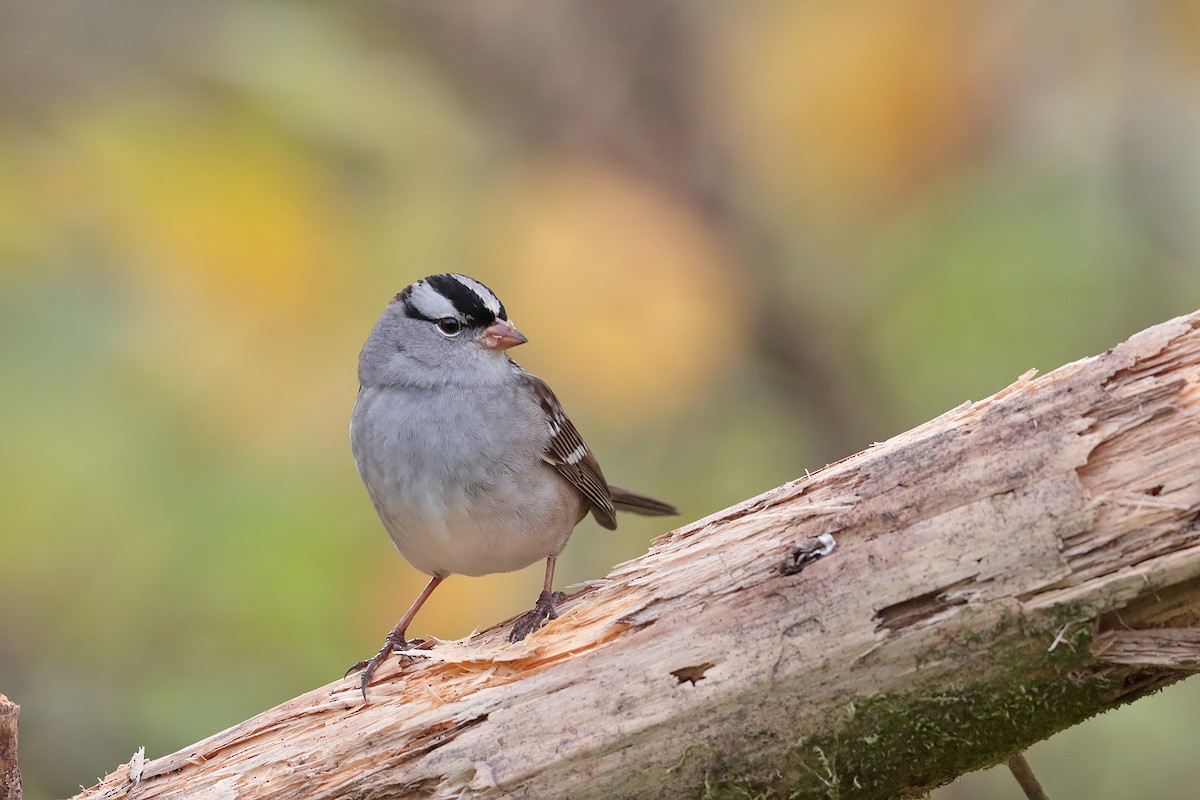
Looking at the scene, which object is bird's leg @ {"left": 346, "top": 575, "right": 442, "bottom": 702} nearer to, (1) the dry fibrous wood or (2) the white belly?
(2) the white belly

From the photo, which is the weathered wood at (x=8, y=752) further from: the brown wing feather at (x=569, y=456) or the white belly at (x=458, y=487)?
the brown wing feather at (x=569, y=456)

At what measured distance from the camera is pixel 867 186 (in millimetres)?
4844

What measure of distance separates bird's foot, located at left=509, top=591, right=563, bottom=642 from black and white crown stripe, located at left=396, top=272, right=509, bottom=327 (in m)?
0.96

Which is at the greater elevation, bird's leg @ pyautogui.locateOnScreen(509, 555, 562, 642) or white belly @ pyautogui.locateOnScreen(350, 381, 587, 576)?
white belly @ pyautogui.locateOnScreen(350, 381, 587, 576)

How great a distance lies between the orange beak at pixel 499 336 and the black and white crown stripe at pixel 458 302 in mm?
35

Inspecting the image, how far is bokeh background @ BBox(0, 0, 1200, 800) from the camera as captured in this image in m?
3.88

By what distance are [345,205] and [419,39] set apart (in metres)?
1.20

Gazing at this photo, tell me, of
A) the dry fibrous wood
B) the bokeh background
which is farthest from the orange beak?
the dry fibrous wood

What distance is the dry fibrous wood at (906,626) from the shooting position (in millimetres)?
1923

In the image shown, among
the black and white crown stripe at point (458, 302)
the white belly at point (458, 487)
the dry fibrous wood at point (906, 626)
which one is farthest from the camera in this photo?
the black and white crown stripe at point (458, 302)

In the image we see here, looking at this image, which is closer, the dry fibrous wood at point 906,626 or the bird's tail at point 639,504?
the dry fibrous wood at point 906,626

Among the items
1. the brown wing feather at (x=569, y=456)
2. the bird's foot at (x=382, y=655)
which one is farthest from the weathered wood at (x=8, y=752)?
the brown wing feather at (x=569, y=456)

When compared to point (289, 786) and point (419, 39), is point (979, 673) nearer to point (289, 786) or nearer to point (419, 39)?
point (289, 786)

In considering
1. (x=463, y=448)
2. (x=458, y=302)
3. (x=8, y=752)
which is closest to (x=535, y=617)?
A: (x=463, y=448)
